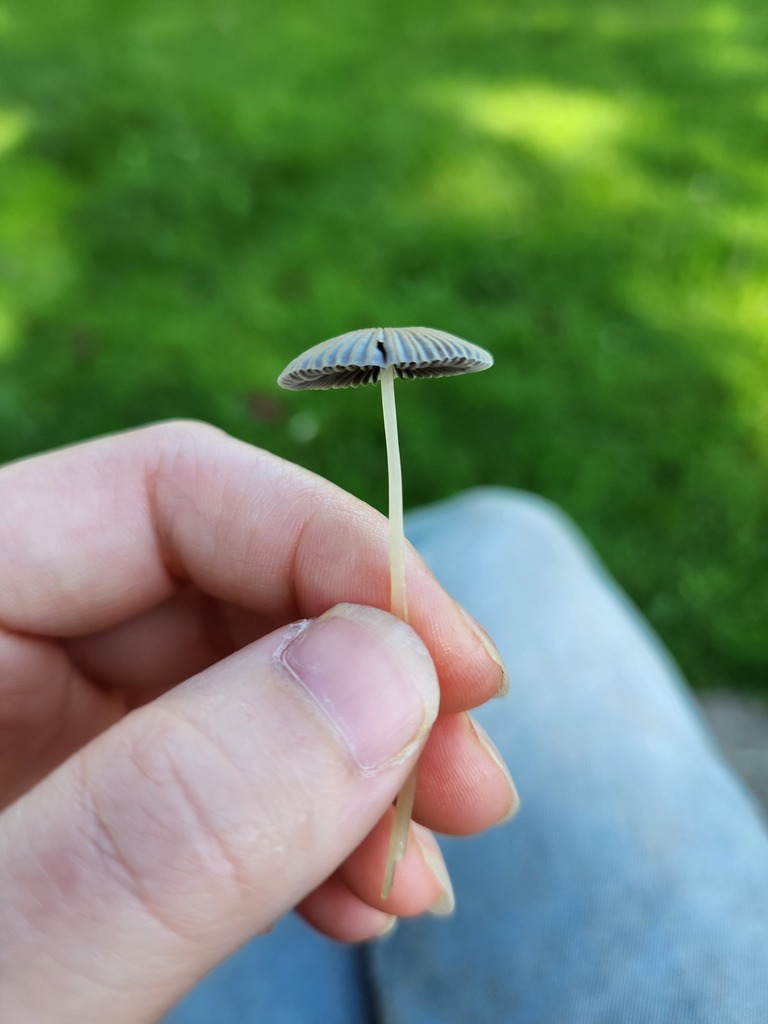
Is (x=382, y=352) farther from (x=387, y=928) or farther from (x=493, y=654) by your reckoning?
(x=387, y=928)

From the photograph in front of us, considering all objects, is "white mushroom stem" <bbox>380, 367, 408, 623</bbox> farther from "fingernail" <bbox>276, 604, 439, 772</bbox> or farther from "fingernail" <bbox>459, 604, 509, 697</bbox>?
"fingernail" <bbox>459, 604, 509, 697</bbox>

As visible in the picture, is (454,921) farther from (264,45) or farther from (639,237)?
(264,45)

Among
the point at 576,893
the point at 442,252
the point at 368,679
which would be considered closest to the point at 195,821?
the point at 368,679

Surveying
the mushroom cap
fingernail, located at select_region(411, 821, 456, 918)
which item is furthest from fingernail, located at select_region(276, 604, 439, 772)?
fingernail, located at select_region(411, 821, 456, 918)

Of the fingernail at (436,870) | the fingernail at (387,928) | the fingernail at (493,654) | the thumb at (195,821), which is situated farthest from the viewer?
the fingernail at (387,928)

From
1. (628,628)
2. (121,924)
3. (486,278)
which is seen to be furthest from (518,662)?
(486,278)

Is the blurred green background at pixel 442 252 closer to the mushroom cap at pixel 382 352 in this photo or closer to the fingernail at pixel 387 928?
the fingernail at pixel 387 928

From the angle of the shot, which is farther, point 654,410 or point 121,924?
point 654,410

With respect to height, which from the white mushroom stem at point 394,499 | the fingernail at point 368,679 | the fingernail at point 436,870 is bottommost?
the fingernail at point 436,870

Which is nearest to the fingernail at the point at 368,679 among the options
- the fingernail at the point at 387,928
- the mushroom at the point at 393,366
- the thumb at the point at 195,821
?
the thumb at the point at 195,821
